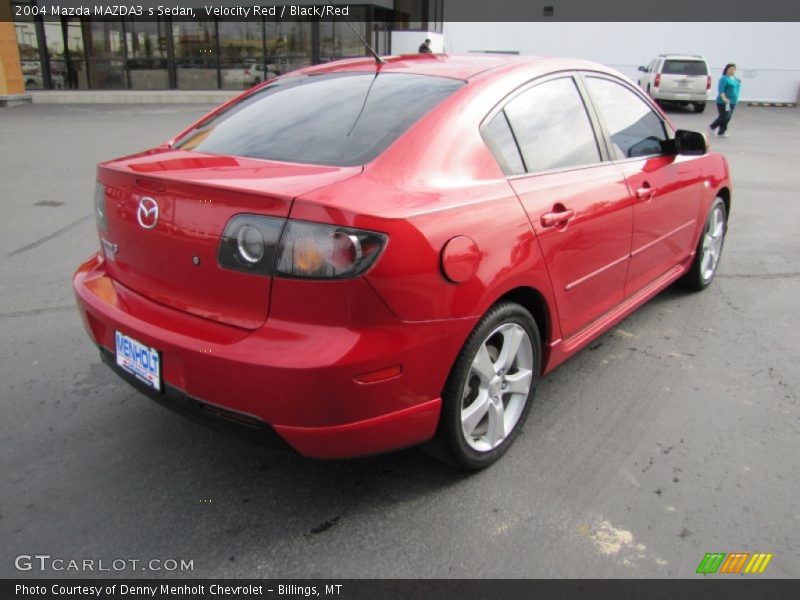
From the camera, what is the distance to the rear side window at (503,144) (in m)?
2.74

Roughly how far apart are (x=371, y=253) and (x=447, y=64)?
1.48 metres

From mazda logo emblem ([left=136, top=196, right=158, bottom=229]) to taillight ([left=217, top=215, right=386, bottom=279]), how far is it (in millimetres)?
468

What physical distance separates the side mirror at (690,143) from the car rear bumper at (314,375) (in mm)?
2389

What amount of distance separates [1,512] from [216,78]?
24183 millimetres

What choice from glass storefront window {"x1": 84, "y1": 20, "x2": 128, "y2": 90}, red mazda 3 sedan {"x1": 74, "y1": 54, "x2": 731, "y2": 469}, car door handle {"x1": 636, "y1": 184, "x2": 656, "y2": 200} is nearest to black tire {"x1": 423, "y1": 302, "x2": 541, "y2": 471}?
red mazda 3 sedan {"x1": 74, "y1": 54, "x2": 731, "y2": 469}

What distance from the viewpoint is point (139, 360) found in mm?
2465

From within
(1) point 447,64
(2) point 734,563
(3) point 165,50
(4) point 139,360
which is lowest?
(2) point 734,563

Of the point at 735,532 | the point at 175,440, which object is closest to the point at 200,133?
the point at 175,440

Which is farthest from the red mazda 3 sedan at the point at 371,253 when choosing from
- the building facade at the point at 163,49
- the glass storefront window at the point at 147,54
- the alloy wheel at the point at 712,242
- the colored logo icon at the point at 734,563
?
the glass storefront window at the point at 147,54

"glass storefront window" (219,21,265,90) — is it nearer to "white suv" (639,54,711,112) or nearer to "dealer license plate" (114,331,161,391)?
"white suv" (639,54,711,112)

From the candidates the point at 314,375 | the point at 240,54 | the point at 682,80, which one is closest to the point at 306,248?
the point at 314,375

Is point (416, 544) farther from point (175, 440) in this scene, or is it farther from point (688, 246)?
point (688, 246)

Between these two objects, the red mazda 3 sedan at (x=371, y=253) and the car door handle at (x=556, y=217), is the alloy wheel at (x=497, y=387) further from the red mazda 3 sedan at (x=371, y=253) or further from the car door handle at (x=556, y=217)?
the car door handle at (x=556, y=217)

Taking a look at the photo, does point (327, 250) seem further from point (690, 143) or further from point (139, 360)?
point (690, 143)
